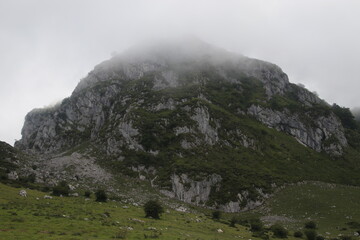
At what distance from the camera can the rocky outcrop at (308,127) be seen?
522 feet

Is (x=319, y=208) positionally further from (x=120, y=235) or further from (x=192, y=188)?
(x=120, y=235)

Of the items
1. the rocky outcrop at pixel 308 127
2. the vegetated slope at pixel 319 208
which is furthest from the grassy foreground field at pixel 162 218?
the rocky outcrop at pixel 308 127

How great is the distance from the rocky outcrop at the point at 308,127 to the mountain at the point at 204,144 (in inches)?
23.4

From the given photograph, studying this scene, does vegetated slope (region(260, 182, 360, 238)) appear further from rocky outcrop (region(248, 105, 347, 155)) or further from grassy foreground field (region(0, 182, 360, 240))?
rocky outcrop (region(248, 105, 347, 155))

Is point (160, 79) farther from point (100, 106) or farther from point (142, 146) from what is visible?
point (142, 146)

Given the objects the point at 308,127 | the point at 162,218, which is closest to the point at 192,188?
the point at 162,218

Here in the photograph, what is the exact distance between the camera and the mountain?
102000mm

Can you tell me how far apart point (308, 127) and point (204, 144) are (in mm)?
79049

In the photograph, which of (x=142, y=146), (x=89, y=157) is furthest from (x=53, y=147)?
(x=142, y=146)

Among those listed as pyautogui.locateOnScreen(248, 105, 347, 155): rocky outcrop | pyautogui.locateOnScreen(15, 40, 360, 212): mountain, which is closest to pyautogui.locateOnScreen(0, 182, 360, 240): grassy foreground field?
pyautogui.locateOnScreen(15, 40, 360, 212): mountain

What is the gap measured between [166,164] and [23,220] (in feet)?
288

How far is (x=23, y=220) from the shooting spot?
98.1 feet

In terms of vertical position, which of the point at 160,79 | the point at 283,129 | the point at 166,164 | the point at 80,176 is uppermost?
the point at 160,79

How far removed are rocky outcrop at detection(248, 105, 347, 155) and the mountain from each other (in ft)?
1.95
